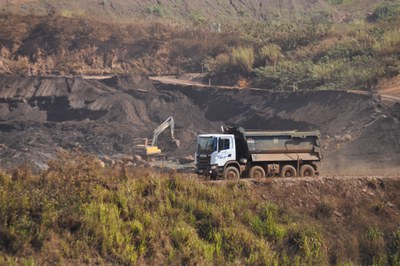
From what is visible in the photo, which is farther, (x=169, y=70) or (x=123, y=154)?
(x=169, y=70)

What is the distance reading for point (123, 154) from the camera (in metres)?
38.0

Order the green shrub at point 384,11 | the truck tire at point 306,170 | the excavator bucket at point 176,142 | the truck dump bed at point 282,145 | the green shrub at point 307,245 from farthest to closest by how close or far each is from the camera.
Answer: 1. the green shrub at point 384,11
2. the excavator bucket at point 176,142
3. the truck tire at point 306,170
4. the truck dump bed at point 282,145
5. the green shrub at point 307,245

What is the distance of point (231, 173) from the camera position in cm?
2272

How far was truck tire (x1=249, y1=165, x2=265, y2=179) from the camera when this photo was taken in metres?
22.9

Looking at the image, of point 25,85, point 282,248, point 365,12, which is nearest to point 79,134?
point 25,85

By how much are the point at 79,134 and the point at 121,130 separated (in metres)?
3.05

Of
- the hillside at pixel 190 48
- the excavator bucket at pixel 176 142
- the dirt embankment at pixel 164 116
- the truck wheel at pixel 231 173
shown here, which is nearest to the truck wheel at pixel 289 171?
the truck wheel at pixel 231 173

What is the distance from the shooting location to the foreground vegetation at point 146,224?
14883 millimetres

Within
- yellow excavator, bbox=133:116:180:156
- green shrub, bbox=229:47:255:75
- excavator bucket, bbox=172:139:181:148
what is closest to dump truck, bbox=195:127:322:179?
yellow excavator, bbox=133:116:180:156

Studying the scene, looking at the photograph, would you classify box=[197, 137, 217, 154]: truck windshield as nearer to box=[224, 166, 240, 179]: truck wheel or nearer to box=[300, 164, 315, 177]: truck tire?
box=[224, 166, 240, 179]: truck wheel

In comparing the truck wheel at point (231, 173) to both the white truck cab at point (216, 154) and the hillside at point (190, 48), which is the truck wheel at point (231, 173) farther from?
the hillside at point (190, 48)

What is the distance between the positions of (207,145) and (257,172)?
222cm

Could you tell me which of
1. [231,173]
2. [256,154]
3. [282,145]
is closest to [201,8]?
[282,145]

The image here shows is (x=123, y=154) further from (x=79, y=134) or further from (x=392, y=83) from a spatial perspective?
(x=392, y=83)
